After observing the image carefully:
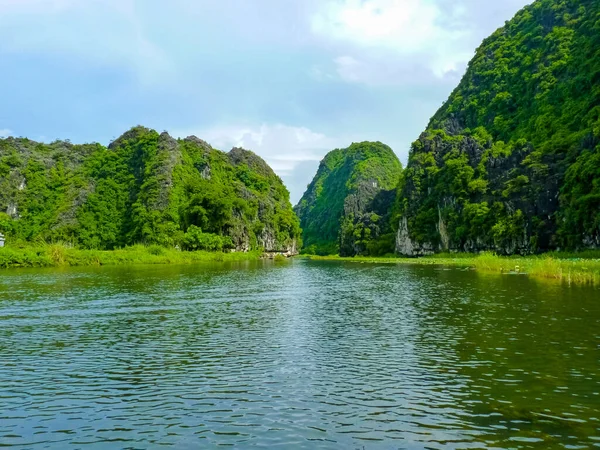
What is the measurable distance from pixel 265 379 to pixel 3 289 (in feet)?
112

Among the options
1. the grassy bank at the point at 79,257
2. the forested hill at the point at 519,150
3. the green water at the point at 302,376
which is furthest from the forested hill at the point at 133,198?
the green water at the point at 302,376

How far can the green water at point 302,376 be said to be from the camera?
11.2 metres

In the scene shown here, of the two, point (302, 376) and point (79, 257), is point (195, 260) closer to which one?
point (79, 257)

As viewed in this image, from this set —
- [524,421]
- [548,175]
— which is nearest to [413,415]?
[524,421]

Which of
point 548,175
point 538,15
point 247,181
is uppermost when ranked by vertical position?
point 538,15

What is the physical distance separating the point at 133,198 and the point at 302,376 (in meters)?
155

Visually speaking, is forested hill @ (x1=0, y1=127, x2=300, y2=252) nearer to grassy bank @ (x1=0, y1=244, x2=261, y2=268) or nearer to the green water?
grassy bank @ (x1=0, y1=244, x2=261, y2=268)

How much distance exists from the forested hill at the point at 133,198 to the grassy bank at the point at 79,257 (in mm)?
25239

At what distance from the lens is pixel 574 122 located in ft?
360

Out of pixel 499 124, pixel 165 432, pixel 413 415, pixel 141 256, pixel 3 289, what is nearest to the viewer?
pixel 165 432

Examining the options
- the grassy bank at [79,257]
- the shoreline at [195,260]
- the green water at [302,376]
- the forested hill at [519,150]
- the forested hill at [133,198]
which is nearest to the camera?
the green water at [302,376]

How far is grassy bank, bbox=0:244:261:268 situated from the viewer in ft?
244

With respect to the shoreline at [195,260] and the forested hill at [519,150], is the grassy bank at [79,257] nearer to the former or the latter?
the shoreline at [195,260]

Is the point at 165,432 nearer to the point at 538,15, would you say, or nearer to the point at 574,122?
the point at 574,122
